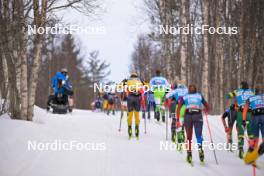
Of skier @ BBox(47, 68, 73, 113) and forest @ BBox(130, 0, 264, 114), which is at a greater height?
forest @ BBox(130, 0, 264, 114)

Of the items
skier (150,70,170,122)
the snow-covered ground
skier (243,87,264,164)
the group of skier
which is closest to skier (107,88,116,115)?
skier (150,70,170,122)

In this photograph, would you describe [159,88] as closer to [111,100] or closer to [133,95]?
[133,95]

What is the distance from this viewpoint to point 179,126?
13.5 metres

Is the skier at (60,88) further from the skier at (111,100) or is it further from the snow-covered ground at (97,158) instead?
the snow-covered ground at (97,158)

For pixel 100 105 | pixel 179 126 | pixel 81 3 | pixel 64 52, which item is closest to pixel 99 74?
pixel 64 52

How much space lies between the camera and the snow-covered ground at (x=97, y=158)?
34.8 feet

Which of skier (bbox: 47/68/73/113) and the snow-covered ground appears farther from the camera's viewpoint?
skier (bbox: 47/68/73/113)

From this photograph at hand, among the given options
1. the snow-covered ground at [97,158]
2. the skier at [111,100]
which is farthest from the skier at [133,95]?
the skier at [111,100]

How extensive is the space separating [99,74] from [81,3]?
179 feet

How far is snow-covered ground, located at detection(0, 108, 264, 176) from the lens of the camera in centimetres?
1062

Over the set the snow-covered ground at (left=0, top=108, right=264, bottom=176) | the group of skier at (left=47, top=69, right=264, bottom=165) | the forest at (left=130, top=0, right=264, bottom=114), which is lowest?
the snow-covered ground at (left=0, top=108, right=264, bottom=176)

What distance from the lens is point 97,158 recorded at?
1211cm

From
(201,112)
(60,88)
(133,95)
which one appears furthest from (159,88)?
(201,112)

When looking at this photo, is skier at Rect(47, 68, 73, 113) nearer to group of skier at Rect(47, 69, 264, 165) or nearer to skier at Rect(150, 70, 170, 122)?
skier at Rect(150, 70, 170, 122)
